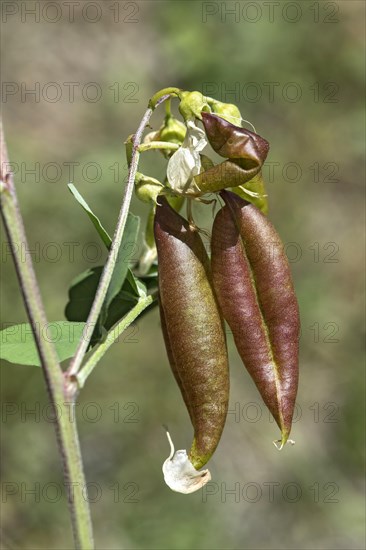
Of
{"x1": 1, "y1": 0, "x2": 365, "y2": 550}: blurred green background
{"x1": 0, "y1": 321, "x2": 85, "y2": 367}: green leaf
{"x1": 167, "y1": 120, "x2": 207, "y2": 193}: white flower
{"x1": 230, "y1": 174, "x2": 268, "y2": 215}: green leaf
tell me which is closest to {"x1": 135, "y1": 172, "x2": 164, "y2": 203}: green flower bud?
{"x1": 167, "y1": 120, "x2": 207, "y2": 193}: white flower

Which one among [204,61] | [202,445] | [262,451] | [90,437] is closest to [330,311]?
[262,451]

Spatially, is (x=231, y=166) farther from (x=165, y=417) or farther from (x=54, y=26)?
(x=54, y=26)

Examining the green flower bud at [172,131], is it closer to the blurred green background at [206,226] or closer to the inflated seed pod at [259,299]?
the inflated seed pod at [259,299]

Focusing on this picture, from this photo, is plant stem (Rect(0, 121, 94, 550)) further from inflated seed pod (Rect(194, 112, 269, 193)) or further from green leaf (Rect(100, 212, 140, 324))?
inflated seed pod (Rect(194, 112, 269, 193))

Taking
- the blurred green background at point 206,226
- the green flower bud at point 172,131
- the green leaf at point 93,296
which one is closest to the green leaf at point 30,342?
the green leaf at point 93,296

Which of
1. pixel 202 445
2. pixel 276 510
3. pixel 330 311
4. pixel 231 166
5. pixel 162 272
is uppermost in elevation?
pixel 231 166
